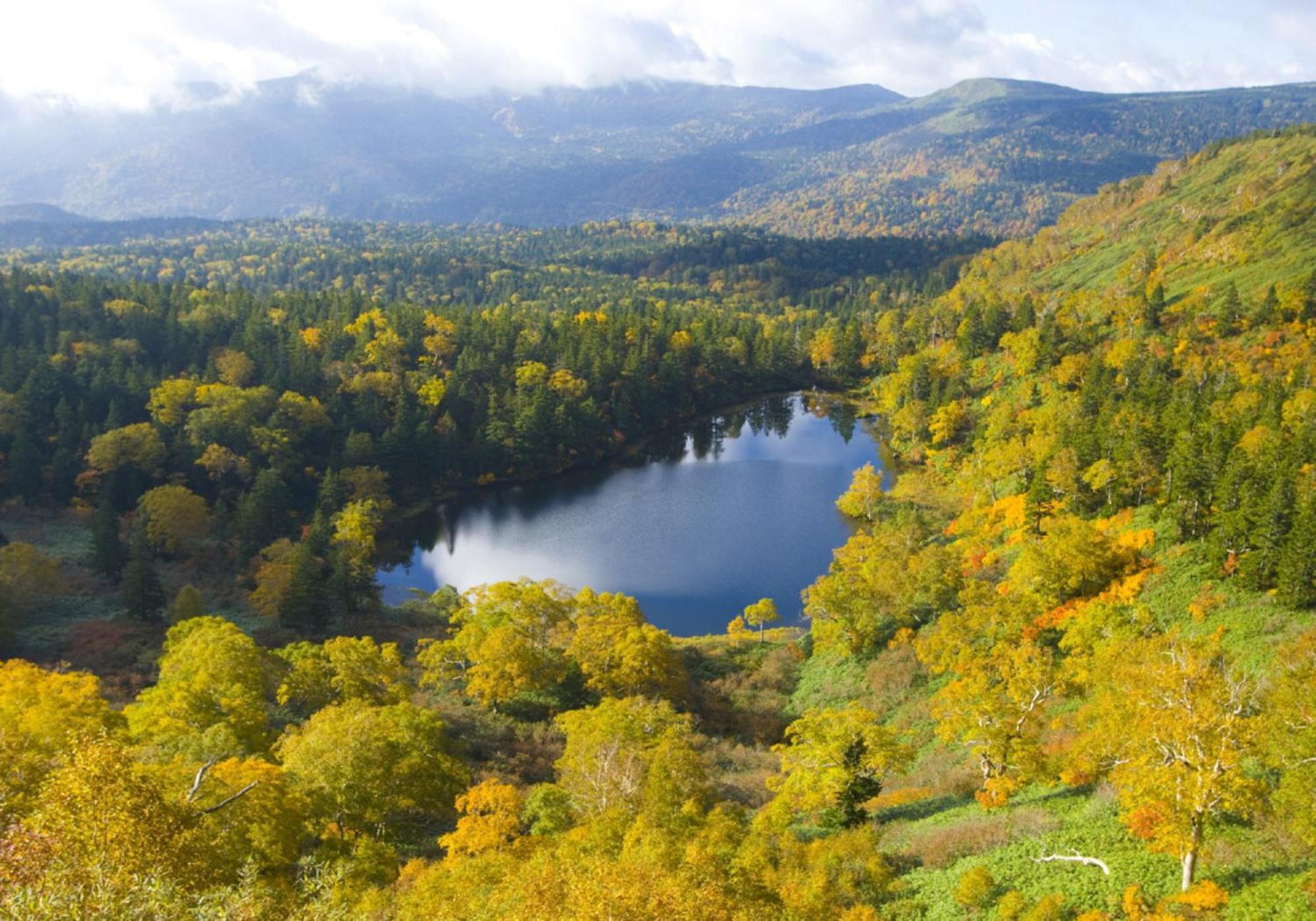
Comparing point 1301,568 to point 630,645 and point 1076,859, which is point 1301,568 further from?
point 630,645

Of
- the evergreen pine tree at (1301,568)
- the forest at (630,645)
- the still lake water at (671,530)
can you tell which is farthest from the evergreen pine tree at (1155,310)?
the evergreen pine tree at (1301,568)

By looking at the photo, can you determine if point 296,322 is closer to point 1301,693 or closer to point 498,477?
point 498,477

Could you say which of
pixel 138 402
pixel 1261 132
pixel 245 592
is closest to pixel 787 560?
pixel 245 592

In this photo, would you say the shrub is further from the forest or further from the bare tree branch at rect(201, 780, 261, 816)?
the bare tree branch at rect(201, 780, 261, 816)

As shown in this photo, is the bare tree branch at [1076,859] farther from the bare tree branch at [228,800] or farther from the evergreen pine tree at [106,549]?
the evergreen pine tree at [106,549]

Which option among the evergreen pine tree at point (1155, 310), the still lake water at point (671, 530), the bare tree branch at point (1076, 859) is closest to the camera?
the bare tree branch at point (1076, 859)

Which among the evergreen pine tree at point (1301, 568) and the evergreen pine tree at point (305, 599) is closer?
the evergreen pine tree at point (1301, 568)
